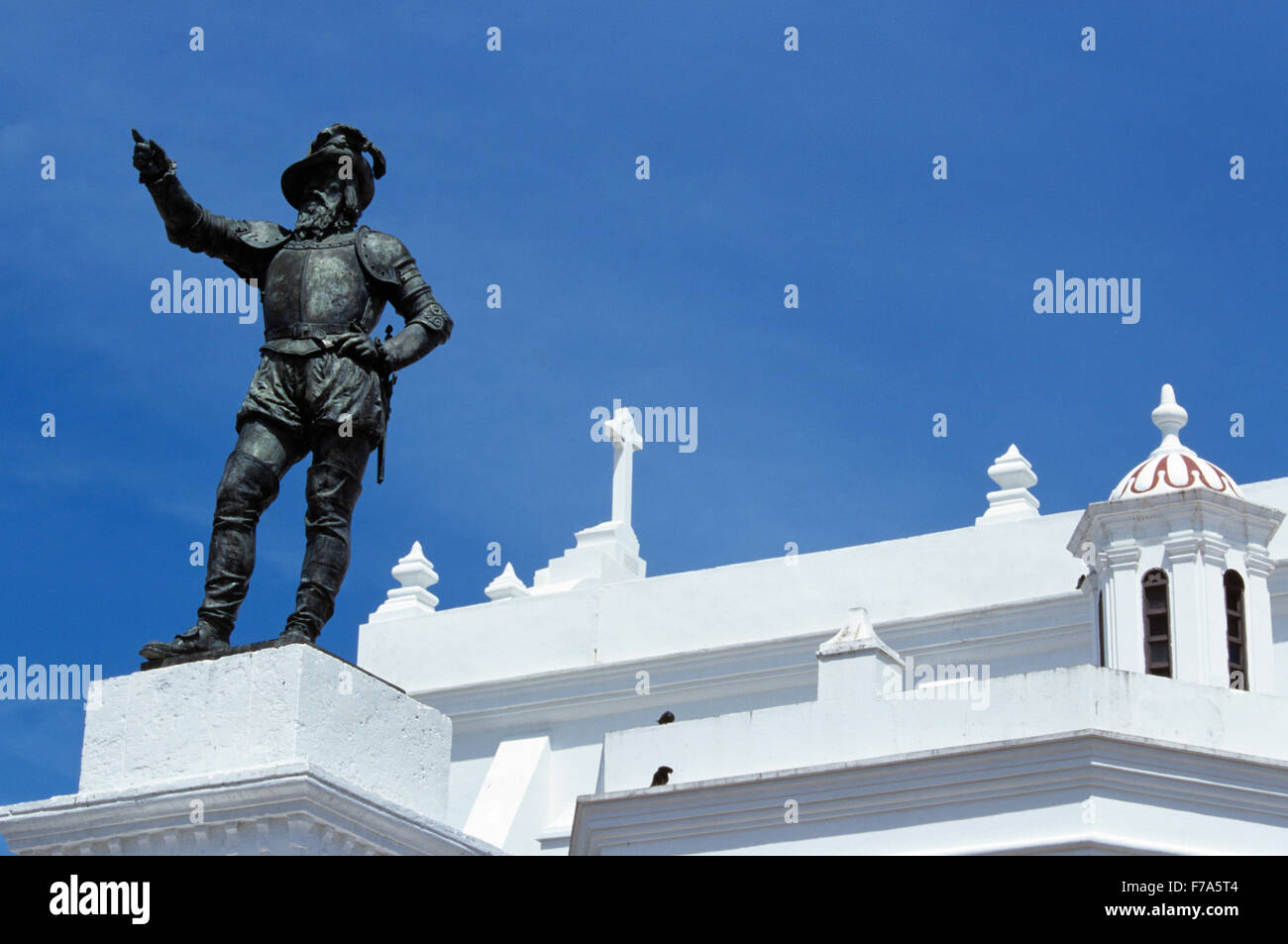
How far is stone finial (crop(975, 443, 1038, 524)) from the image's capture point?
22.1 metres

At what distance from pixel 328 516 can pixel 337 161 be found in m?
1.70

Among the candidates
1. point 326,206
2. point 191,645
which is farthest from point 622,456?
point 191,645

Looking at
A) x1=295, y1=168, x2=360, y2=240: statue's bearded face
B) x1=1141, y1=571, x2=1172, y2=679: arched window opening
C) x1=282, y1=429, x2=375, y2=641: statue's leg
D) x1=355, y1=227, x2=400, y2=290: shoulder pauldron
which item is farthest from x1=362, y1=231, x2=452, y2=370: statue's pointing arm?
x1=1141, y1=571, x2=1172, y2=679: arched window opening

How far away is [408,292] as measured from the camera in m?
9.62

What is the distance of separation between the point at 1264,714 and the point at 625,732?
4978 millimetres

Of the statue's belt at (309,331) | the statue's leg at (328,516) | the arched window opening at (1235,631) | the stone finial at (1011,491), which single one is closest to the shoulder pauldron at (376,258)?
the statue's belt at (309,331)

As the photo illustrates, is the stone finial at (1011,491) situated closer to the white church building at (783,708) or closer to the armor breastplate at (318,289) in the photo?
the white church building at (783,708)

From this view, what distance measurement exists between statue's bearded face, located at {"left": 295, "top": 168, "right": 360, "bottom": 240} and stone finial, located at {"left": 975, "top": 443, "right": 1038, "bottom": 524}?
13114 millimetres

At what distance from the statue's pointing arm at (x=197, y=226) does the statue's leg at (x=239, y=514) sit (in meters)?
0.88

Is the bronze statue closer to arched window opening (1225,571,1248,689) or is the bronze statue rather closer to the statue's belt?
the statue's belt

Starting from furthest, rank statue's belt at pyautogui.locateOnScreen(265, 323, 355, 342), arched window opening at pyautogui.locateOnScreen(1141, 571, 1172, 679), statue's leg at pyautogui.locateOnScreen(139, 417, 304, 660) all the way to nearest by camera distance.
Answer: arched window opening at pyautogui.locateOnScreen(1141, 571, 1172, 679), statue's belt at pyautogui.locateOnScreen(265, 323, 355, 342), statue's leg at pyautogui.locateOnScreen(139, 417, 304, 660)

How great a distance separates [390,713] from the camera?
29.5 feet

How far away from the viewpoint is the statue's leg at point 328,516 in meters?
8.98
